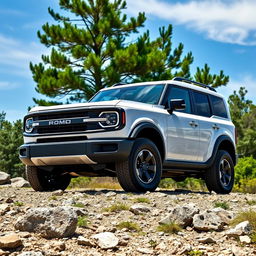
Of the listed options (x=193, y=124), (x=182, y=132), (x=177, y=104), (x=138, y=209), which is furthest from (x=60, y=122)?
(x=138, y=209)

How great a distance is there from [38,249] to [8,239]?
0.95ft

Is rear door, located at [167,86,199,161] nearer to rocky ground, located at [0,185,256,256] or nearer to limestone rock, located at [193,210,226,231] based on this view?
rocky ground, located at [0,185,256,256]

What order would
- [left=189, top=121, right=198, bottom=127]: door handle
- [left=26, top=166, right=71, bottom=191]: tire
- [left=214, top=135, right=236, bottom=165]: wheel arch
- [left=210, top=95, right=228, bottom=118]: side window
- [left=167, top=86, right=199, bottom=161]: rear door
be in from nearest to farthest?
[left=167, top=86, right=199, bottom=161]: rear door → [left=26, top=166, right=71, bottom=191]: tire → [left=189, top=121, right=198, bottom=127]: door handle → [left=214, top=135, right=236, bottom=165]: wheel arch → [left=210, top=95, right=228, bottom=118]: side window

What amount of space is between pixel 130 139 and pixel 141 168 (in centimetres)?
57

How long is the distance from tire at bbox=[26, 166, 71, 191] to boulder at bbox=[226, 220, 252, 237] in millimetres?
4615

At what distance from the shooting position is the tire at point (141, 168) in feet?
26.5

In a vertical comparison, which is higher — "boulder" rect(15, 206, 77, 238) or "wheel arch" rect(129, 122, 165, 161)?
"wheel arch" rect(129, 122, 165, 161)

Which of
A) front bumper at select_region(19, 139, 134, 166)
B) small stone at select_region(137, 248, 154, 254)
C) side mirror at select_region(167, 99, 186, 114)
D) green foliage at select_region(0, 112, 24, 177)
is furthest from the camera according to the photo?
green foliage at select_region(0, 112, 24, 177)

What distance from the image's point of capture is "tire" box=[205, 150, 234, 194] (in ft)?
33.7

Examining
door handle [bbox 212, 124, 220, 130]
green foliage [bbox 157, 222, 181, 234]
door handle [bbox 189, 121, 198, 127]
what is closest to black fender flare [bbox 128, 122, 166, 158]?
door handle [bbox 189, 121, 198, 127]

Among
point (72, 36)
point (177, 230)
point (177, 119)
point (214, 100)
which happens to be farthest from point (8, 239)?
point (72, 36)

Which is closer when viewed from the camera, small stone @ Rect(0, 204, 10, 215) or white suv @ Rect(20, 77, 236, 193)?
small stone @ Rect(0, 204, 10, 215)

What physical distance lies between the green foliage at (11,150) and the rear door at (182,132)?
40.1 metres

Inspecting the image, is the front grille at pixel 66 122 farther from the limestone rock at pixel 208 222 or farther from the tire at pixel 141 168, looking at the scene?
the limestone rock at pixel 208 222
